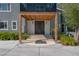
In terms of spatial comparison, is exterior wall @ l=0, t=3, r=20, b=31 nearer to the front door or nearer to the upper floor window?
the upper floor window

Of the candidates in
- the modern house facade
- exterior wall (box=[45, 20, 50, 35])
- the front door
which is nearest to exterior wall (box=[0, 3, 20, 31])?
the modern house facade

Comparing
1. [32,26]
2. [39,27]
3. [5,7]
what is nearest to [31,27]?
[32,26]

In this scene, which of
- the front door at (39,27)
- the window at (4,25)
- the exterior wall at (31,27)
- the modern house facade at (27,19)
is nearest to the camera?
the modern house facade at (27,19)

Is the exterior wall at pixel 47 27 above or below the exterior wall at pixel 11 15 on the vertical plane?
below

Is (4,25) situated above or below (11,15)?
below

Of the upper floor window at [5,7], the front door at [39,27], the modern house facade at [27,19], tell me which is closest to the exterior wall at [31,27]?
the modern house facade at [27,19]

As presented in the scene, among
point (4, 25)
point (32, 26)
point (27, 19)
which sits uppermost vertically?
point (27, 19)

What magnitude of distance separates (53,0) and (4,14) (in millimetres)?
20820

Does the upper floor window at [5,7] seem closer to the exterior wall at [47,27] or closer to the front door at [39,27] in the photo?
the front door at [39,27]

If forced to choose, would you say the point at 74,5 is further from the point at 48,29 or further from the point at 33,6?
the point at 48,29

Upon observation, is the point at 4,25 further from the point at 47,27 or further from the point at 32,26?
the point at 47,27

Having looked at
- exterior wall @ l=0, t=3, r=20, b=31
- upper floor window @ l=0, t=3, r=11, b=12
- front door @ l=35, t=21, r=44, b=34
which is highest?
upper floor window @ l=0, t=3, r=11, b=12

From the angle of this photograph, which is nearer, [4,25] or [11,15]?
[11,15]

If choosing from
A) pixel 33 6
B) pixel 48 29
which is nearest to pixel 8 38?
pixel 33 6
